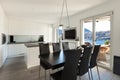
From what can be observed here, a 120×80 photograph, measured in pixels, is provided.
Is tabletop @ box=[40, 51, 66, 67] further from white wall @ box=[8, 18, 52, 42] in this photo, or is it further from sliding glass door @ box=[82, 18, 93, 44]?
white wall @ box=[8, 18, 52, 42]

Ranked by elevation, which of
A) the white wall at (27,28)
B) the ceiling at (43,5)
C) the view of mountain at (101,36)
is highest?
the ceiling at (43,5)

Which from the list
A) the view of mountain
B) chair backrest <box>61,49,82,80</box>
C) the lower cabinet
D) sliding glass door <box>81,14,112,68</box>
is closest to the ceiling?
sliding glass door <box>81,14,112,68</box>

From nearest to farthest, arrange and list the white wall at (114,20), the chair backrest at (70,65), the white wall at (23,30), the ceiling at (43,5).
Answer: the chair backrest at (70,65) < the white wall at (114,20) < the ceiling at (43,5) < the white wall at (23,30)

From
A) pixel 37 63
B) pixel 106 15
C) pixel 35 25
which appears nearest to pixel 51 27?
pixel 35 25

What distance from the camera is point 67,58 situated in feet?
5.64

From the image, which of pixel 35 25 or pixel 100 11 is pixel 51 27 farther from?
pixel 100 11

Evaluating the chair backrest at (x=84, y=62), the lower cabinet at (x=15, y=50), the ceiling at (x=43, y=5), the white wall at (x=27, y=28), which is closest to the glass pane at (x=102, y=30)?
the ceiling at (x=43, y=5)

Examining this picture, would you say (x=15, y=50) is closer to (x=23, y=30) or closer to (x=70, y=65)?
(x=23, y=30)

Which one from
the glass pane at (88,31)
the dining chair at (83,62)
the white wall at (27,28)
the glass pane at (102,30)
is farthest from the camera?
the white wall at (27,28)

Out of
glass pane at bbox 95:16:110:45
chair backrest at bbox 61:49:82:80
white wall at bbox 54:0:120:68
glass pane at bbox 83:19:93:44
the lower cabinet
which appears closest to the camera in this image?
chair backrest at bbox 61:49:82:80

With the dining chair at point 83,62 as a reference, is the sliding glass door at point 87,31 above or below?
above

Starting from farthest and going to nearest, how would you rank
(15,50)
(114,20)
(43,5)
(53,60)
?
(15,50) < (43,5) < (114,20) < (53,60)

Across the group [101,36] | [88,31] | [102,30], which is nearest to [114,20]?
[102,30]

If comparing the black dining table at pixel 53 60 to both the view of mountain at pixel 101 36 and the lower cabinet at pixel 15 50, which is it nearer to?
the view of mountain at pixel 101 36
